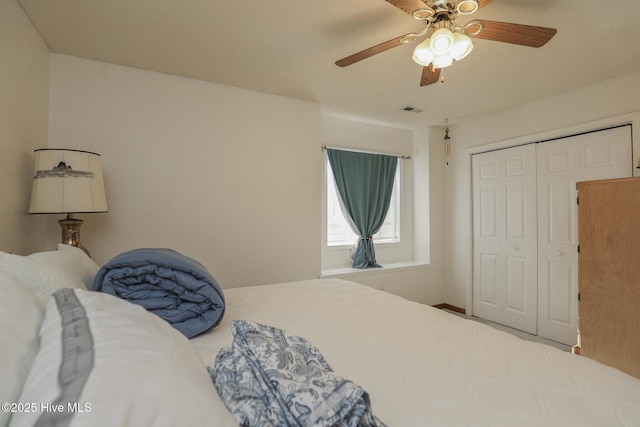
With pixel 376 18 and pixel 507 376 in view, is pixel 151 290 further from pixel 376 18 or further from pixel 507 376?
pixel 376 18

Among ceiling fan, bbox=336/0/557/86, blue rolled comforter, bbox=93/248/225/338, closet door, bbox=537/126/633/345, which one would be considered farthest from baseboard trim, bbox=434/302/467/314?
blue rolled comforter, bbox=93/248/225/338

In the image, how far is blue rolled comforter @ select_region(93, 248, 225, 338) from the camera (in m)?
1.33

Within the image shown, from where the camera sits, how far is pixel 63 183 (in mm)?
1912

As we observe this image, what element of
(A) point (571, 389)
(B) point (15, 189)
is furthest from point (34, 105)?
(A) point (571, 389)

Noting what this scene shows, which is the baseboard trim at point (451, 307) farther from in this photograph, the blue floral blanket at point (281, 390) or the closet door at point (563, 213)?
the blue floral blanket at point (281, 390)

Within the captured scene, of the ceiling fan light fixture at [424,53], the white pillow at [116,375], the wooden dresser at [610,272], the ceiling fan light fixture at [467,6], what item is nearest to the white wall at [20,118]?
the white pillow at [116,375]

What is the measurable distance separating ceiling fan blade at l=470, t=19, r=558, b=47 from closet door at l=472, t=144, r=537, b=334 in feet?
7.01

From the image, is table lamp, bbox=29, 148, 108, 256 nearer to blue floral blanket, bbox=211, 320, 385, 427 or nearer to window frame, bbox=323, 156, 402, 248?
blue floral blanket, bbox=211, 320, 385, 427

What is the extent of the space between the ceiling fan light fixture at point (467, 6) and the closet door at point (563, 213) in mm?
2289

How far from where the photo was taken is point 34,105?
2.13 meters

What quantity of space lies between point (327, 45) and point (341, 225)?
236 centimetres

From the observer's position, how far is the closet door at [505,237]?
342 cm

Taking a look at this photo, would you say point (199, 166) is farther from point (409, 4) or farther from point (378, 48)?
point (409, 4)

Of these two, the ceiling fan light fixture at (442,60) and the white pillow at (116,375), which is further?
the ceiling fan light fixture at (442,60)
